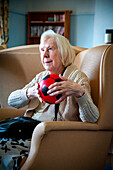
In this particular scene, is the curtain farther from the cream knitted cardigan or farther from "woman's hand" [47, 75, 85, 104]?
"woman's hand" [47, 75, 85, 104]

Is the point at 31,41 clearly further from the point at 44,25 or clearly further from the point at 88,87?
the point at 88,87

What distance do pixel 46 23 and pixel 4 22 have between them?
5.63ft

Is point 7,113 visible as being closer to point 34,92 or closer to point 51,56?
point 34,92

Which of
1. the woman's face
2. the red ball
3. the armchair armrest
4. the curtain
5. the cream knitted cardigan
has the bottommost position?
the armchair armrest

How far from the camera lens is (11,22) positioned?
7762 millimetres

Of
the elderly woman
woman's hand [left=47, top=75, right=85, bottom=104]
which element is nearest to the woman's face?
the elderly woman

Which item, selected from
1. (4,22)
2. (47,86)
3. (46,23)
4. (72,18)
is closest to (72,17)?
(72,18)

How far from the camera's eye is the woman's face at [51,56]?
1.80 metres

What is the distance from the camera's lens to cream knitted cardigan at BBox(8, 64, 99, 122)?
4.92ft

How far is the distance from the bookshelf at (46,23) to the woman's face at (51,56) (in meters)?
6.30

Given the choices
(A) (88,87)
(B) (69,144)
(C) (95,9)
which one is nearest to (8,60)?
(A) (88,87)

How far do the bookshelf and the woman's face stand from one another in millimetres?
6304

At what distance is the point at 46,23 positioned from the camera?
8273 millimetres

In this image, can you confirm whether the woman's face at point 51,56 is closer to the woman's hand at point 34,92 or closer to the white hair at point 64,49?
the white hair at point 64,49
